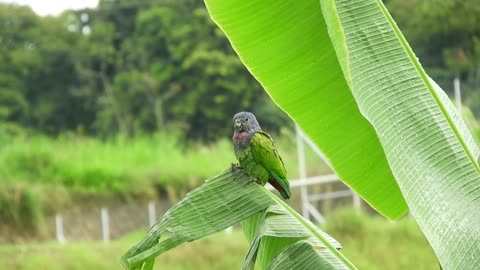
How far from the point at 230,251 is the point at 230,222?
4.89 m

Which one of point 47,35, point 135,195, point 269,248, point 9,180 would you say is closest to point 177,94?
point 47,35

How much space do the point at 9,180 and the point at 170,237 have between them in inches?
224

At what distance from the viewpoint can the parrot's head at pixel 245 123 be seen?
1417 millimetres

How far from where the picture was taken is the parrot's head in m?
1.42

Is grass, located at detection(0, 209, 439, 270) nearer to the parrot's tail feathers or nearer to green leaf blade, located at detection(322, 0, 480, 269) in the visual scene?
the parrot's tail feathers

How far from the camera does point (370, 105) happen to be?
1398mm

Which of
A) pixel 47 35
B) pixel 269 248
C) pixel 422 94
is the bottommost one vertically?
pixel 269 248

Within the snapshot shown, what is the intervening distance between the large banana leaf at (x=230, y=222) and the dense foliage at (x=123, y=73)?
775 centimetres

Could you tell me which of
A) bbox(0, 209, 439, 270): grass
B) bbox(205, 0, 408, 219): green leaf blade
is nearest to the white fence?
bbox(0, 209, 439, 270): grass

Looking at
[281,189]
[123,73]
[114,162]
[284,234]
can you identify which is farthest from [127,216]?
[284,234]

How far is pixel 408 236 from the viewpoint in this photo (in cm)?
671

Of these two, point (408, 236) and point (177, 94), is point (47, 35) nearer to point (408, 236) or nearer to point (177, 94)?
point (177, 94)

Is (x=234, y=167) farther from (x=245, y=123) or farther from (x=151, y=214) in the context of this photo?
(x=151, y=214)

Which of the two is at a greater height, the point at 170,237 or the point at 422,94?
the point at 422,94
